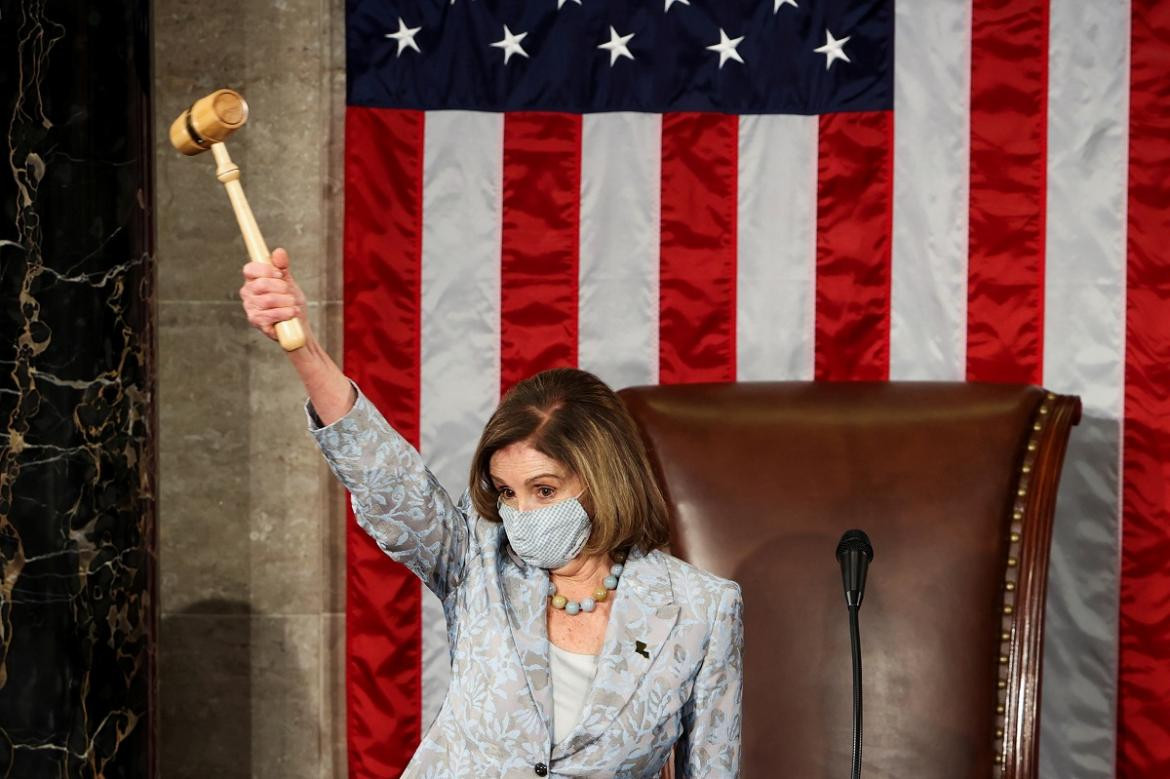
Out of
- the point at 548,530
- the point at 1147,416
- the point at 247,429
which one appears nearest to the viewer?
the point at 548,530

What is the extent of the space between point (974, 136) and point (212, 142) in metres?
2.20

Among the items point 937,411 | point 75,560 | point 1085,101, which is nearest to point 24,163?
point 75,560

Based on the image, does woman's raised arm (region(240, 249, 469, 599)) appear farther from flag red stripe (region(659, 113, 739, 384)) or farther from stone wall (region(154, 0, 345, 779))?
stone wall (region(154, 0, 345, 779))

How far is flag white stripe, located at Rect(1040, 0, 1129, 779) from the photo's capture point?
11.0 ft

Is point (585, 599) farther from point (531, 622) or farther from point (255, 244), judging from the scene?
point (255, 244)

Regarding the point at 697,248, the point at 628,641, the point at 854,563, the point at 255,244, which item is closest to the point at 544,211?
the point at 697,248

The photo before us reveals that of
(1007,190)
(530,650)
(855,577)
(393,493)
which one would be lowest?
(530,650)

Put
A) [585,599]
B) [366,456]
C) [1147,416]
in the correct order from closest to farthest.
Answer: [366,456]
[585,599]
[1147,416]

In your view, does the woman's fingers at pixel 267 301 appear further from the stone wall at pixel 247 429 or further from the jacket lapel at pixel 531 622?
the stone wall at pixel 247 429

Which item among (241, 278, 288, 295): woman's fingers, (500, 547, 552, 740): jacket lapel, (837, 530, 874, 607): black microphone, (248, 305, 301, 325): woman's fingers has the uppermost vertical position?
(241, 278, 288, 295): woman's fingers

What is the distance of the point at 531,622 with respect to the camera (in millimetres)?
2084

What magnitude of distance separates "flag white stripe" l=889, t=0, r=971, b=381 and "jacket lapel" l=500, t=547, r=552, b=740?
1601 millimetres

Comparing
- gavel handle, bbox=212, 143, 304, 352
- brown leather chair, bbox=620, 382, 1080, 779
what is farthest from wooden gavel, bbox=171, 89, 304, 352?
brown leather chair, bbox=620, 382, 1080, 779

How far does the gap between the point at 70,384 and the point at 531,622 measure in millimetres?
1395
